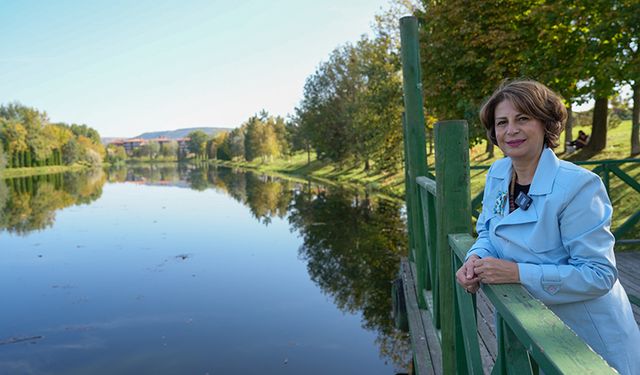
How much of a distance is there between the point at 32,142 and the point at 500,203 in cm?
9645

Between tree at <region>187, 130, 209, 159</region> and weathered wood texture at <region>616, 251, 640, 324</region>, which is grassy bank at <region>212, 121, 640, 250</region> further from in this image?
tree at <region>187, 130, 209, 159</region>

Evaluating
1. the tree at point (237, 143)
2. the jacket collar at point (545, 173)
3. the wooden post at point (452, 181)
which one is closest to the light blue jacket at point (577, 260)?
the jacket collar at point (545, 173)

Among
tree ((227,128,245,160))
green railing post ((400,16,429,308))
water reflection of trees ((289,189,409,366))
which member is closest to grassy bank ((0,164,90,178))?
tree ((227,128,245,160))

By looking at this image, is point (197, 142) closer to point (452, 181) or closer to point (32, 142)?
point (32, 142)

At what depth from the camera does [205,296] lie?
11219mm

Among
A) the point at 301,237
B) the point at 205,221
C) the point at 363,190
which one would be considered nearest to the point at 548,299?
the point at 301,237

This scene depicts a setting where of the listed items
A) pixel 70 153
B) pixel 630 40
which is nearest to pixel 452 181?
pixel 630 40

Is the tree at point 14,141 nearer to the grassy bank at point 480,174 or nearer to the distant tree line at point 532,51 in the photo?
the grassy bank at point 480,174

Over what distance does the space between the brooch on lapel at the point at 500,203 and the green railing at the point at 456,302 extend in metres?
0.25

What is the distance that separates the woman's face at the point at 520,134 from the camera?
6.10 ft

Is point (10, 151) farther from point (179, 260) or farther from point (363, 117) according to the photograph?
point (179, 260)

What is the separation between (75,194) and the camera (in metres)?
38.2

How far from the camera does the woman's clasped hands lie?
1.65 meters

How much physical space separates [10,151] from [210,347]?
88.0m
